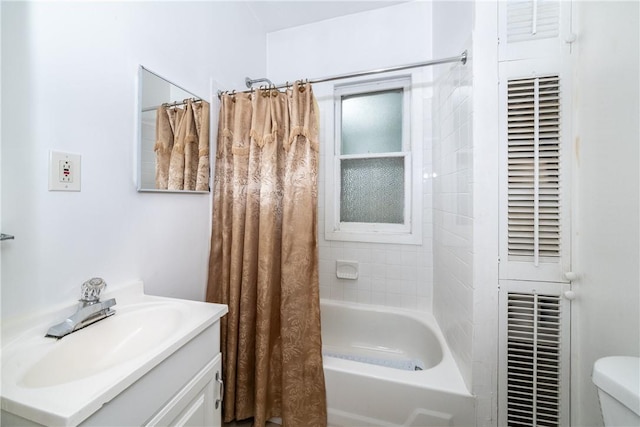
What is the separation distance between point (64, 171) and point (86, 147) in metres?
0.11

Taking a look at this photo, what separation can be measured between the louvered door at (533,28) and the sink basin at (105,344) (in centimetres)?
169

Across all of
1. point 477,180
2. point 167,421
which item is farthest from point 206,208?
point 477,180

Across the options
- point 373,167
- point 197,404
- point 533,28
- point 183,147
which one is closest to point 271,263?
point 197,404

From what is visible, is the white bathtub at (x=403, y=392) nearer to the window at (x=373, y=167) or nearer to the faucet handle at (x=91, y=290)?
the window at (x=373, y=167)

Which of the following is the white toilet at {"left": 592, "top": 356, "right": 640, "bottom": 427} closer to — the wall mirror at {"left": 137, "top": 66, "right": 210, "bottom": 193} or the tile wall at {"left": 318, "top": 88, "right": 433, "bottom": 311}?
the tile wall at {"left": 318, "top": 88, "right": 433, "bottom": 311}

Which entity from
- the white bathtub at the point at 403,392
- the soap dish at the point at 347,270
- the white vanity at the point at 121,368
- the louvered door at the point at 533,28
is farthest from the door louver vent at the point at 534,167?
the white vanity at the point at 121,368

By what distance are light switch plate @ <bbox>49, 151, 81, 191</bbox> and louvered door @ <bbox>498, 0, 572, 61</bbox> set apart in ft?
5.49

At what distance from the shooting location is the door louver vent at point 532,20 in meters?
0.97

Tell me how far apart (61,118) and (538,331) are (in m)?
1.92

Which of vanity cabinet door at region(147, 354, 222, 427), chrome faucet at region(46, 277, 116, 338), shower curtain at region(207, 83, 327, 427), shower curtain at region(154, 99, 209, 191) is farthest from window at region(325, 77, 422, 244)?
chrome faucet at region(46, 277, 116, 338)

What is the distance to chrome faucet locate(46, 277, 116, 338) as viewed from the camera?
670mm

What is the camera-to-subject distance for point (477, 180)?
1001 millimetres

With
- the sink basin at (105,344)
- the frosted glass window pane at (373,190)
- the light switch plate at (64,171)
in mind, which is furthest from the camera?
the frosted glass window pane at (373,190)

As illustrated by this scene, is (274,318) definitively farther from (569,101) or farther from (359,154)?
(569,101)
